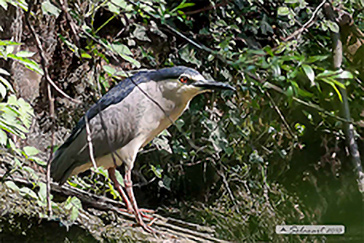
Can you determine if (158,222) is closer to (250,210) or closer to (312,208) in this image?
(250,210)

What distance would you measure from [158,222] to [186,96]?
0.26m

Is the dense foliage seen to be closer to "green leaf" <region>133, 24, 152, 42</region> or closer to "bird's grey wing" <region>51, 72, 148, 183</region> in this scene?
"green leaf" <region>133, 24, 152, 42</region>

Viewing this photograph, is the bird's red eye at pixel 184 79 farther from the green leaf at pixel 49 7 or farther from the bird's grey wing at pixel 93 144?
the green leaf at pixel 49 7

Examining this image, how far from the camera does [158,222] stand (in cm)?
107

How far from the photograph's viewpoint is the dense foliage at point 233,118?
133 centimetres

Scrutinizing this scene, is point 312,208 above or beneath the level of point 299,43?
beneath

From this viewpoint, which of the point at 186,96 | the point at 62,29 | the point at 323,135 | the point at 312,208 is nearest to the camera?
the point at 186,96

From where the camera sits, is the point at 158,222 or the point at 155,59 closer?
the point at 158,222

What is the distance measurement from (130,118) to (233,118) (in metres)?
0.49

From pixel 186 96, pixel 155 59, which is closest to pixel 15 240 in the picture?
pixel 186 96

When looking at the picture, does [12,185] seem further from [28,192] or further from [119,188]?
[119,188]

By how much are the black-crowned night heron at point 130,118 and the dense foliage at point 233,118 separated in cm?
18

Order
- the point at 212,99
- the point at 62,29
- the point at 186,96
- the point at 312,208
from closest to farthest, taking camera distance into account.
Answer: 1. the point at 186,96
2. the point at 62,29
3. the point at 212,99
4. the point at 312,208

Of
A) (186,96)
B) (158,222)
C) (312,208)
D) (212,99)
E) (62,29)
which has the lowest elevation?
(312,208)
